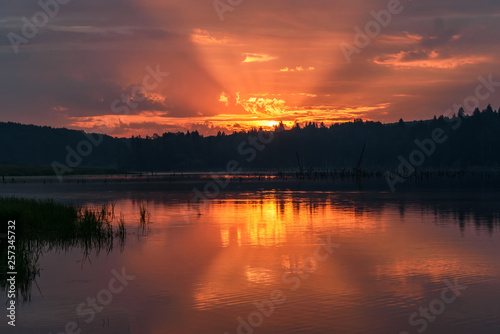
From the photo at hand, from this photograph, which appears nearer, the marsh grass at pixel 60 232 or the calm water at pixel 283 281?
the calm water at pixel 283 281

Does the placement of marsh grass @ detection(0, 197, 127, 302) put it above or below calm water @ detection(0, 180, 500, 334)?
above

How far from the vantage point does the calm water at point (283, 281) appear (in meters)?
16.6

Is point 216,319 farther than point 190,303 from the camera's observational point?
No

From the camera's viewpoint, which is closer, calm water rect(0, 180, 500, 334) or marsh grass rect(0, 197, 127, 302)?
calm water rect(0, 180, 500, 334)

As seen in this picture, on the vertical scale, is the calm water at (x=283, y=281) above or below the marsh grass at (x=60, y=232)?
below

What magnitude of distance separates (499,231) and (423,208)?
1965 cm

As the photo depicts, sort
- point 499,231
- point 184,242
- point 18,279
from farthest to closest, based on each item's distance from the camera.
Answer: point 499,231 → point 184,242 → point 18,279

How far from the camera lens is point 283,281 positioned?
2217cm

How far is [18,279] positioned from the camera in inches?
843

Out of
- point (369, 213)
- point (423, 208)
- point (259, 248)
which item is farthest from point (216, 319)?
point (423, 208)

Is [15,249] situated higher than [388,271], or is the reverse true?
[15,249]

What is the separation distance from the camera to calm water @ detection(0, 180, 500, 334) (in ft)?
54.5

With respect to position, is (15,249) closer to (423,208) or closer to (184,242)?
(184,242)

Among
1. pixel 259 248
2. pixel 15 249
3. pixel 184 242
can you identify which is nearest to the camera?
pixel 15 249
